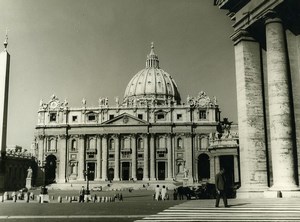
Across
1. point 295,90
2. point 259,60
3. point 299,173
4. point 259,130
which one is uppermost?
point 259,60

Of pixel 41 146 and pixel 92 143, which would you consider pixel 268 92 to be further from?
pixel 41 146

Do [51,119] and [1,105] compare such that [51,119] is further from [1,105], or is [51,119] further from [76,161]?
[1,105]

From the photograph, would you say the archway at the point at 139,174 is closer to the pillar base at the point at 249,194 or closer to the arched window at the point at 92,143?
the arched window at the point at 92,143

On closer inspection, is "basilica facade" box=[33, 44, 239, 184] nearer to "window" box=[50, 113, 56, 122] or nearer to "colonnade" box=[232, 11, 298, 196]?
"window" box=[50, 113, 56, 122]

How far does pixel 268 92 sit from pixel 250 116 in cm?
167

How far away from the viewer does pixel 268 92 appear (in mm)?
16125

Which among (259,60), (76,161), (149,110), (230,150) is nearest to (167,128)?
(149,110)

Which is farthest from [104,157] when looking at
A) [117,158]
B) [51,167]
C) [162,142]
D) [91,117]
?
[162,142]

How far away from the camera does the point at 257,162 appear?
55.7 feet

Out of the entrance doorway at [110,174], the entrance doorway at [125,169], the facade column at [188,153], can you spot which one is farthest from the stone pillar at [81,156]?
the facade column at [188,153]

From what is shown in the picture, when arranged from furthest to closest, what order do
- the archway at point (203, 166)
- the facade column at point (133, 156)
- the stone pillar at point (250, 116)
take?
the archway at point (203, 166)
the facade column at point (133, 156)
the stone pillar at point (250, 116)

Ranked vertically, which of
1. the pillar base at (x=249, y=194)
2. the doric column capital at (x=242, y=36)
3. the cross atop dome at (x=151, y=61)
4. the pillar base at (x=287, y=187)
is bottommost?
the pillar base at (x=249, y=194)

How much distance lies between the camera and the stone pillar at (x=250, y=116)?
16953mm

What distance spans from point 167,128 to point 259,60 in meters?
60.4
